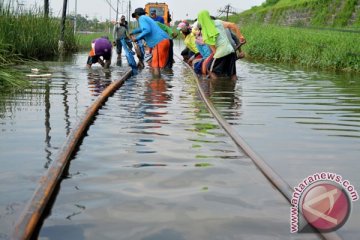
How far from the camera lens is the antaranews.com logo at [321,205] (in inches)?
110

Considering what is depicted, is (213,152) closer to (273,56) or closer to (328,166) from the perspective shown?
(328,166)

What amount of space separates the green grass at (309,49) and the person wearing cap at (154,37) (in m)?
5.56

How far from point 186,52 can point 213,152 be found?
43.0ft

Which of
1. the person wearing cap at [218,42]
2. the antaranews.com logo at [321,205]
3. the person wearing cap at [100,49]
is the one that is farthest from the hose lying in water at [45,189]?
the person wearing cap at [100,49]

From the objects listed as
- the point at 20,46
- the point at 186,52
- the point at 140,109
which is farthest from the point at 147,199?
the point at 186,52

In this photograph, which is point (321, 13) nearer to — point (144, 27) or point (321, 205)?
point (144, 27)

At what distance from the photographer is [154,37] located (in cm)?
1238

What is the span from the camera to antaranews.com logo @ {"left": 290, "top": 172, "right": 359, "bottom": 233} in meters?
2.80

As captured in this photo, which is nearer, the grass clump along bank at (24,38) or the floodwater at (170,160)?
the floodwater at (170,160)

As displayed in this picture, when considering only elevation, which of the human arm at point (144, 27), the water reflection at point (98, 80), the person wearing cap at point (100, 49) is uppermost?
the human arm at point (144, 27)

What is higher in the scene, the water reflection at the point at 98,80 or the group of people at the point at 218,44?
the group of people at the point at 218,44

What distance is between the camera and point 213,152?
4523 millimetres

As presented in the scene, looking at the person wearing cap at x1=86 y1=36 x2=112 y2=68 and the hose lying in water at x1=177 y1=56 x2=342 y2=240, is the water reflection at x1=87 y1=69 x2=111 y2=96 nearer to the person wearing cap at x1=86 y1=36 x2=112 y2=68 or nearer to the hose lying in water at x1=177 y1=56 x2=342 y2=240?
the person wearing cap at x1=86 y1=36 x2=112 y2=68

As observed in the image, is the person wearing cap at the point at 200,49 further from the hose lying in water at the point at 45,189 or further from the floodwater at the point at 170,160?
the hose lying in water at the point at 45,189
